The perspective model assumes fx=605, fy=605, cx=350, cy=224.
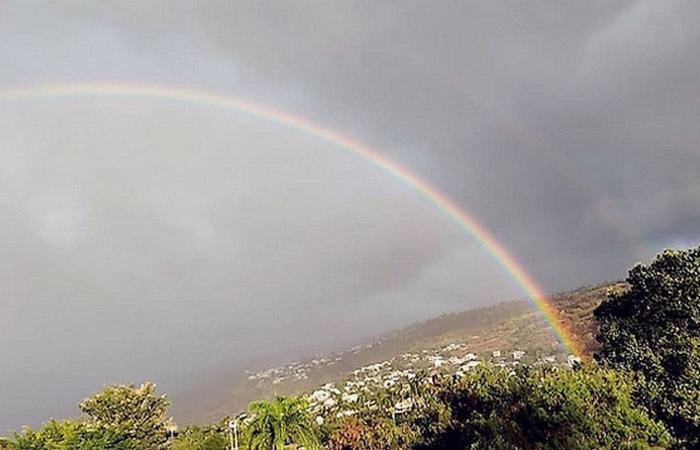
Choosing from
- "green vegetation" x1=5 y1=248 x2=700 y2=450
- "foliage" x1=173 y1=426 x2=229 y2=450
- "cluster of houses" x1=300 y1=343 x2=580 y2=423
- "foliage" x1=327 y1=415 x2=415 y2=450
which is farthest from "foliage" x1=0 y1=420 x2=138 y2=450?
"cluster of houses" x1=300 y1=343 x2=580 y2=423

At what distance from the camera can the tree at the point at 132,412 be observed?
53.3m

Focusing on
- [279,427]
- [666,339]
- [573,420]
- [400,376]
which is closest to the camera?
[573,420]

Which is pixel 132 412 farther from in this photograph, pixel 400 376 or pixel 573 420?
pixel 400 376

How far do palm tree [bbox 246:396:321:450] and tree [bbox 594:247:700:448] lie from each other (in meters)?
19.8

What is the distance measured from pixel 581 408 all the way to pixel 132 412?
146 ft

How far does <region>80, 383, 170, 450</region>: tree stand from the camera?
5334cm

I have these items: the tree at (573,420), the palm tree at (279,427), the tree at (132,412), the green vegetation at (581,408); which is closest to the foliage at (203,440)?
the tree at (132,412)

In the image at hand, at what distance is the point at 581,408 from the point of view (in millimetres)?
22516

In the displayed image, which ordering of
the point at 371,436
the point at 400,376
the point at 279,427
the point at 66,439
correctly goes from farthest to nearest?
1. the point at 400,376
2. the point at 279,427
3. the point at 371,436
4. the point at 66,439

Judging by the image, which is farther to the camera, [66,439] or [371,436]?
[371,436]

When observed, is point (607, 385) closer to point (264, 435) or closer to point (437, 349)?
point (264, 435)

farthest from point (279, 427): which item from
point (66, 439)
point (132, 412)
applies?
point (132, 412)

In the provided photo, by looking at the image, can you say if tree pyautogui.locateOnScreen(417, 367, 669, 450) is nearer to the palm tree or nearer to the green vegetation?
the green vegetation

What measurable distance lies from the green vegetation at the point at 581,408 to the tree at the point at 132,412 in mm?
6969
